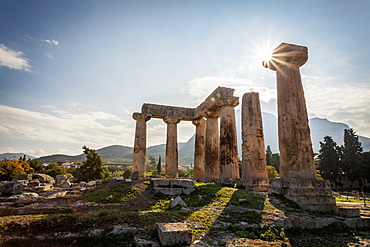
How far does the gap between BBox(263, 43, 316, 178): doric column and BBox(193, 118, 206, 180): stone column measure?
507 inches

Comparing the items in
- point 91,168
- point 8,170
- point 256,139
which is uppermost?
point 256,139

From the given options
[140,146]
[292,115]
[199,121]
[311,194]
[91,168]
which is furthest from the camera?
[91,168]

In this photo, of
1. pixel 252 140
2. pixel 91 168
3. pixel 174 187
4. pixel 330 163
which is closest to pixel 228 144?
pixel 252 140

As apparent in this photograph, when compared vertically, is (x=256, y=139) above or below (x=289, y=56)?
below

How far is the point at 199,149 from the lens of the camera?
22844mm

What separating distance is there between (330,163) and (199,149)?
105 feet

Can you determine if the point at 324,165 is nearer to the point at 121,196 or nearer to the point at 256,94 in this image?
the point at 256,94

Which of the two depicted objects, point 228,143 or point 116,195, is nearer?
point 116,195

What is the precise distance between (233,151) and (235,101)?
13.7 ft

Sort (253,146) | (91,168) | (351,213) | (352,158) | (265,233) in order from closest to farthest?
(265,233) → (351,213) → (253,146) → (91,168) → (352,158)

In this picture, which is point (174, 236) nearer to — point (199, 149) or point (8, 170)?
point (199, 149)

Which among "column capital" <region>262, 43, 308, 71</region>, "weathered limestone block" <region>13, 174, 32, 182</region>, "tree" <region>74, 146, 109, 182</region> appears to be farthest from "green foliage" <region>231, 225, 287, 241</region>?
"tree" <region>74, 146, 109, 182</region>

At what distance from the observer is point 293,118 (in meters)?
9.69

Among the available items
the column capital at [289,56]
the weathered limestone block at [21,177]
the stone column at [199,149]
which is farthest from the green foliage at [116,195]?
the weathered limestone block at [21,177]
